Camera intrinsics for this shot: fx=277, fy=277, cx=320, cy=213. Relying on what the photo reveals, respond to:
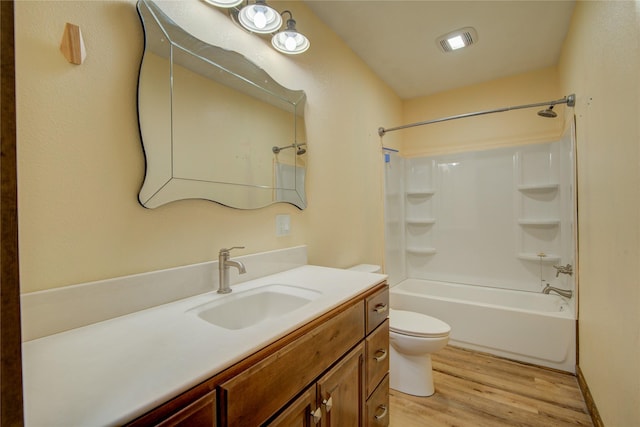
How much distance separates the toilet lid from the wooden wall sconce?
200cm

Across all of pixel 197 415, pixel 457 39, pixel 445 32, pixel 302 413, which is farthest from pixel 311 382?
pixel 457 39

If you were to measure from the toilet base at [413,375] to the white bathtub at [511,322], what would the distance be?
0.78 m

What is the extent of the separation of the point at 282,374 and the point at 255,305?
45 cm

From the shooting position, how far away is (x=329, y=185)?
198cm

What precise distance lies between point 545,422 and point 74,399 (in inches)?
86.1

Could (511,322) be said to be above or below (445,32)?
below

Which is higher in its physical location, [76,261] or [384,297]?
[76,261]

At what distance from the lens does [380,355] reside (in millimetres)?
1337

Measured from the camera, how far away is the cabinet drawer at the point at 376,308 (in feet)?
4.05

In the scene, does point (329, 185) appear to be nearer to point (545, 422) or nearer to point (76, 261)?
point (76, 261)

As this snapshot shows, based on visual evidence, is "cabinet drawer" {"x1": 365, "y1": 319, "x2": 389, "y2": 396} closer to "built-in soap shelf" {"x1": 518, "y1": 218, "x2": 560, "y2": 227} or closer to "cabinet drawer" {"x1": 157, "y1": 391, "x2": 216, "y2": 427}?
"cabinet drawer" {"x1": 157, "y1": 391, "x2": 216, "y2": 427}

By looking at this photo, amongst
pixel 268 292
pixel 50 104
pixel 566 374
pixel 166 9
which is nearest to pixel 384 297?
pixel 268 292

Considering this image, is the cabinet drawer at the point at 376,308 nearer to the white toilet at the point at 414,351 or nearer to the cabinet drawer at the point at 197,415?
the white toilet at the point at 414,351

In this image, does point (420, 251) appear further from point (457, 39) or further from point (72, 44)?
point (72, 44)
